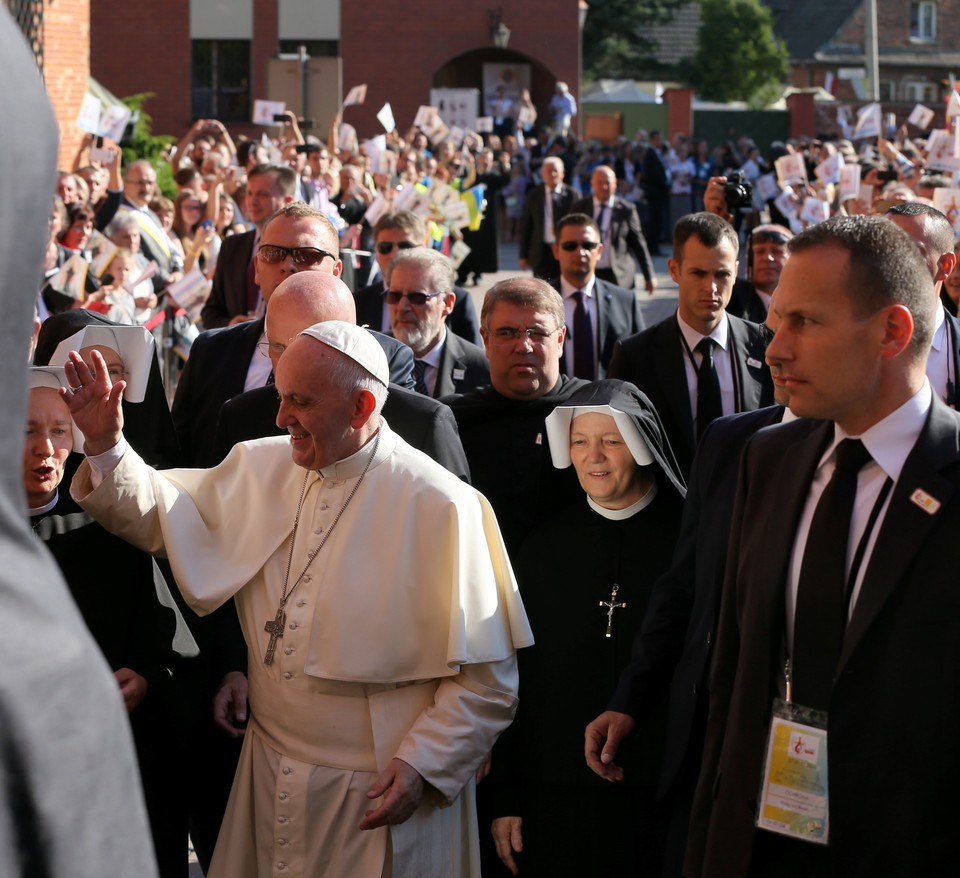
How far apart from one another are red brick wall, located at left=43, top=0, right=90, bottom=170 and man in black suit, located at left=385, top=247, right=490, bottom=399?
521 inches

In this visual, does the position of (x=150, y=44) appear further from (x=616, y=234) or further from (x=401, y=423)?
(x=401, y=423)

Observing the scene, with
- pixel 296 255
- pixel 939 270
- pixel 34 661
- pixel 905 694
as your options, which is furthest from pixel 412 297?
pixel 34 661

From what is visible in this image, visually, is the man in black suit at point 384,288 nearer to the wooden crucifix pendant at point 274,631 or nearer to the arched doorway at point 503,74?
the wooden crucifix pendant at point 274,631

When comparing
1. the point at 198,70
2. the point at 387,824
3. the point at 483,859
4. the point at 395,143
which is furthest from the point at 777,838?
the point at 198,70

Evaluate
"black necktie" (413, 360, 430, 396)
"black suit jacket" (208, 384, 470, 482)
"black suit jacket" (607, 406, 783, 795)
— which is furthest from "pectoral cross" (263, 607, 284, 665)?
"black necktie" (413, 360, 430, 396)

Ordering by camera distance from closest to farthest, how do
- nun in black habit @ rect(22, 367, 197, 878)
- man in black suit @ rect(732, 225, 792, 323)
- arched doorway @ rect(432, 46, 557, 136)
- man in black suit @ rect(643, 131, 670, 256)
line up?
nun in black habit @ rect(22, 367, 197, 878)
man in black suit @ rect(732, 225, 792, 323)
man in black suit @ rect(643, 131, 670, 256)
arched doorway @ rect(432, 46, 557, 136)

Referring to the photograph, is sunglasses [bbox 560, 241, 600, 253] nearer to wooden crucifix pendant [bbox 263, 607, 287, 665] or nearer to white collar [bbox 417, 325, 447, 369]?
white collar [bbox 417, 325, 447, 369]

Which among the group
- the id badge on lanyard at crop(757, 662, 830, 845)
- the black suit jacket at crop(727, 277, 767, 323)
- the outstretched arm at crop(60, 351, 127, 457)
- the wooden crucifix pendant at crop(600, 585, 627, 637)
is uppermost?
the black suit jacket at crop(727, 277, 767, 323)

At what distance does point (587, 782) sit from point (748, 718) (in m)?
1.55

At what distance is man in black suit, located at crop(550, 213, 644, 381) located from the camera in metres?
8.44

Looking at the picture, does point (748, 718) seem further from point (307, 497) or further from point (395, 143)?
point (395, 143)

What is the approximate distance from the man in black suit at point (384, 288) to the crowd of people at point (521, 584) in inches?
83.2

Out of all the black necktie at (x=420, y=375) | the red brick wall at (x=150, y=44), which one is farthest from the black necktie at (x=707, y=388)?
the red brick wall at (x=150, y=44)

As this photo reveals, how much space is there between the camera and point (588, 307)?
336 inches
